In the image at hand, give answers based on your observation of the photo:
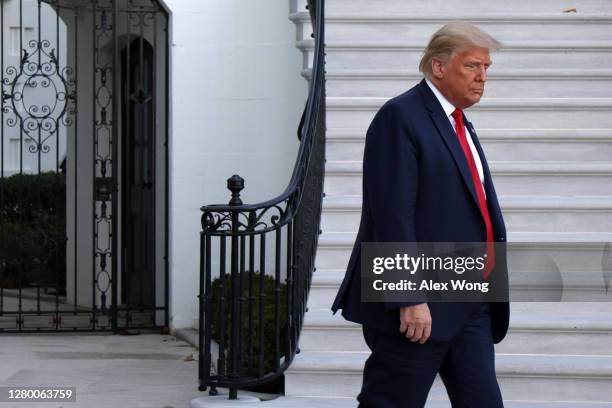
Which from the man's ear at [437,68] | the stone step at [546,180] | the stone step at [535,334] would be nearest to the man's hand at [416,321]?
the man's ear at [437,68]

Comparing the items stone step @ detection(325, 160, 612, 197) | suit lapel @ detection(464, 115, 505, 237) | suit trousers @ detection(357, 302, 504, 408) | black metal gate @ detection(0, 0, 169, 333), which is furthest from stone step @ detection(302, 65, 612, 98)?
suit trousers @ detection(357, 302, 504, 408)

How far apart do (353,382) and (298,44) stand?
3.26 metres

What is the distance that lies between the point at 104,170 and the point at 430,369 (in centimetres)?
583

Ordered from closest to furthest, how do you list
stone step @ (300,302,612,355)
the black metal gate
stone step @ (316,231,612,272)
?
stone step @ (300,302,612,355), stone step @ (316,231,612,272), the black metal gate

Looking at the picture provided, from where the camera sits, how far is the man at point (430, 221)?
4.12 m

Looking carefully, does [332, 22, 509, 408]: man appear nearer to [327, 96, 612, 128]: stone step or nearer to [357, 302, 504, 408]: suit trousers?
[357, 302, 504, 408]: suit trousers

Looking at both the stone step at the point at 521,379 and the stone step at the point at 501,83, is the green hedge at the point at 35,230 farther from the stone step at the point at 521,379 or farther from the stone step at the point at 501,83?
the stone step at the point at 521,379

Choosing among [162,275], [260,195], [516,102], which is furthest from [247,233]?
[162,275]

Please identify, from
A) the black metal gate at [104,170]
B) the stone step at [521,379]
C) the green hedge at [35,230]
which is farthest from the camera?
the green hedge at [35,230]

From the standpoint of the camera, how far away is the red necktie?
4301 mm

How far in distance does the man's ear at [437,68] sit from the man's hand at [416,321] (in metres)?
0.81

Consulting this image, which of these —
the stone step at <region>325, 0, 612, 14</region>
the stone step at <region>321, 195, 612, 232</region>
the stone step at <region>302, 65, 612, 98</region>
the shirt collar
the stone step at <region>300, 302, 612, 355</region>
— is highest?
the stone step at <region>325, 0, 612, 14</region>

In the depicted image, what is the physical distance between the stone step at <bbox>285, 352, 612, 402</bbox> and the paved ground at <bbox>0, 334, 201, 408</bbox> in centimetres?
88

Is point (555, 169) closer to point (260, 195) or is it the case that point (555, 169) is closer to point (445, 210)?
point (260, 195)
